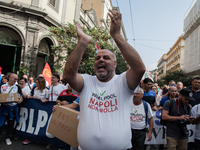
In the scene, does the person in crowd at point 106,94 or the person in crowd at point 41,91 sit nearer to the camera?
the person in crowd at point 106,94

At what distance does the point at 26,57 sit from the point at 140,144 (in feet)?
43.6

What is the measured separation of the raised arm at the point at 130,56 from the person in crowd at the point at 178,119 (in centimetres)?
217

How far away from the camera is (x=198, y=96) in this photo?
435 cm

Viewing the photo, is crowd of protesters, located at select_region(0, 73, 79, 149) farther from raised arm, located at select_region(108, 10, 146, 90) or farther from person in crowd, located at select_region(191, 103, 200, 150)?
raised arm, located at select_region(108, 10, 146, 90)

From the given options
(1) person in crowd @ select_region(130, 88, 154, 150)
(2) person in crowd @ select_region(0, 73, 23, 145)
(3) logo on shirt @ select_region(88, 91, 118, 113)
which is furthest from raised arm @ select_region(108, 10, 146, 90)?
(2) person in crowd @ select_region(0, 73, 23, 145)

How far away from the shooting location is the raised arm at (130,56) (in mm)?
1516

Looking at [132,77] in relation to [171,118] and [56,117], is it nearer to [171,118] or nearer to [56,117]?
[56,117]

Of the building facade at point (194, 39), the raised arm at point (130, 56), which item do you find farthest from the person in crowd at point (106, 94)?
the building facade at point (194, 39)

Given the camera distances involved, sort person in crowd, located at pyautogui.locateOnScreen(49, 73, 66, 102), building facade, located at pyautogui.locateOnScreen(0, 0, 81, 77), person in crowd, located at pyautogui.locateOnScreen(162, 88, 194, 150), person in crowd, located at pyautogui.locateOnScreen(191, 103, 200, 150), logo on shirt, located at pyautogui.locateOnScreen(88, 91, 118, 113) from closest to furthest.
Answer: logo on shirt, located at pyautogui.locateOnScreen(88, 91, 118, 113) < person in crowd, located at pyautogui.locateOnScreen(162, 88, 194, 150) < person in crowd, located at pyautogui.locateOnScreen(191, 103, 200, 150) < person in crowd, located at pyautogui.locateOnScreen(49, 73, 66, 102) < building facade, located at pyautogui.locateOnScreen(0, 0, 81, 77)

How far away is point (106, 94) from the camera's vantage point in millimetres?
1697

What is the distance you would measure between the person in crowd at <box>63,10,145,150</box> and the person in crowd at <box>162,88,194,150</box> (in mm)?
2034

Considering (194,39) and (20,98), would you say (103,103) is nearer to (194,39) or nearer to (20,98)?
(20,98)

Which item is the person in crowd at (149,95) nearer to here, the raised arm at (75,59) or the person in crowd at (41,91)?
the person in crowd at (41,91)

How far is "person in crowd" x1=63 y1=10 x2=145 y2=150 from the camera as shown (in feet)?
5.11
